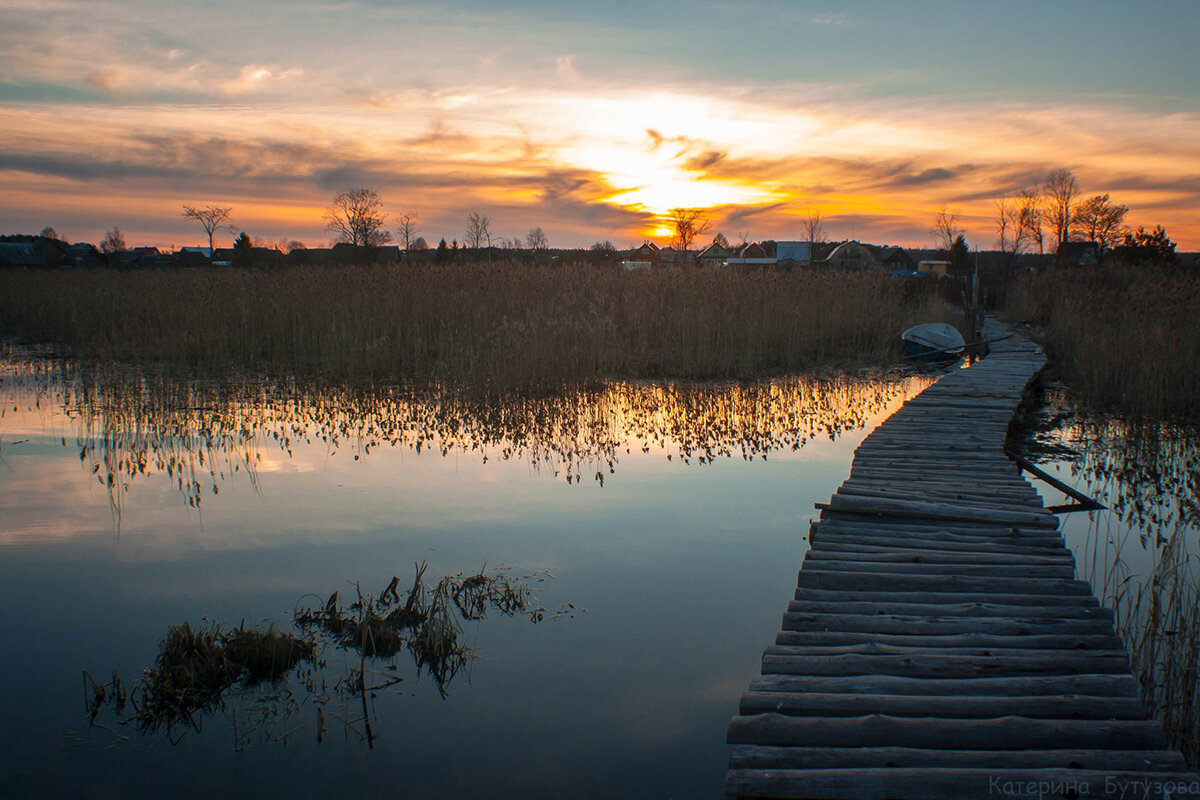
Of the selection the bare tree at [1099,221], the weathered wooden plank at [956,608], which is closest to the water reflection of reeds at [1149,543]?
the weathered wooden plank at [956,608]

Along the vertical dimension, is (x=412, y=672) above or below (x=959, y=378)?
below

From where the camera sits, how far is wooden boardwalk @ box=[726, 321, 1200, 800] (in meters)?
2.41

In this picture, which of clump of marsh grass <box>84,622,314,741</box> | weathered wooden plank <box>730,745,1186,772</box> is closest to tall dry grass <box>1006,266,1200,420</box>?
weathered wooden plank <box>730,745,1186,772</box>

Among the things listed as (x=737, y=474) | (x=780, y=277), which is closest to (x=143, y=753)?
(x=737, y=474)

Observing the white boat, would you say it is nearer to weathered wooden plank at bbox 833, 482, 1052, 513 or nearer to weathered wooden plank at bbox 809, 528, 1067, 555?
weathered wooden plank at bbox 833, 482, 1052, 513

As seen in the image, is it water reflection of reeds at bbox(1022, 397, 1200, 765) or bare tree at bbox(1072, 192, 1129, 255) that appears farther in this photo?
bare tree at bbox(1072, 192, 1129, 255)

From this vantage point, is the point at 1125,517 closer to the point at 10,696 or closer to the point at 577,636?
the point at 577,636

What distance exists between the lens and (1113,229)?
193 ft

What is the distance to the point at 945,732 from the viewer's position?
2.64 m

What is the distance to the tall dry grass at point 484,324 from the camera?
460 inches

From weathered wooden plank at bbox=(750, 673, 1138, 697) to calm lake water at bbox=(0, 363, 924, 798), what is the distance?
51 cm

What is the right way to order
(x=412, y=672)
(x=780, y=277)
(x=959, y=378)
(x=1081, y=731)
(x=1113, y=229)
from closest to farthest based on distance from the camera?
(x=1081, y=731), (x=412, y=672), (x=959, y=378), (x=780, y=277), (x=1113, y=229)

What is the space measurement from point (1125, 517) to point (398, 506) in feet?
19.0

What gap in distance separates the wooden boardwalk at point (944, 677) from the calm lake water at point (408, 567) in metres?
0.49
